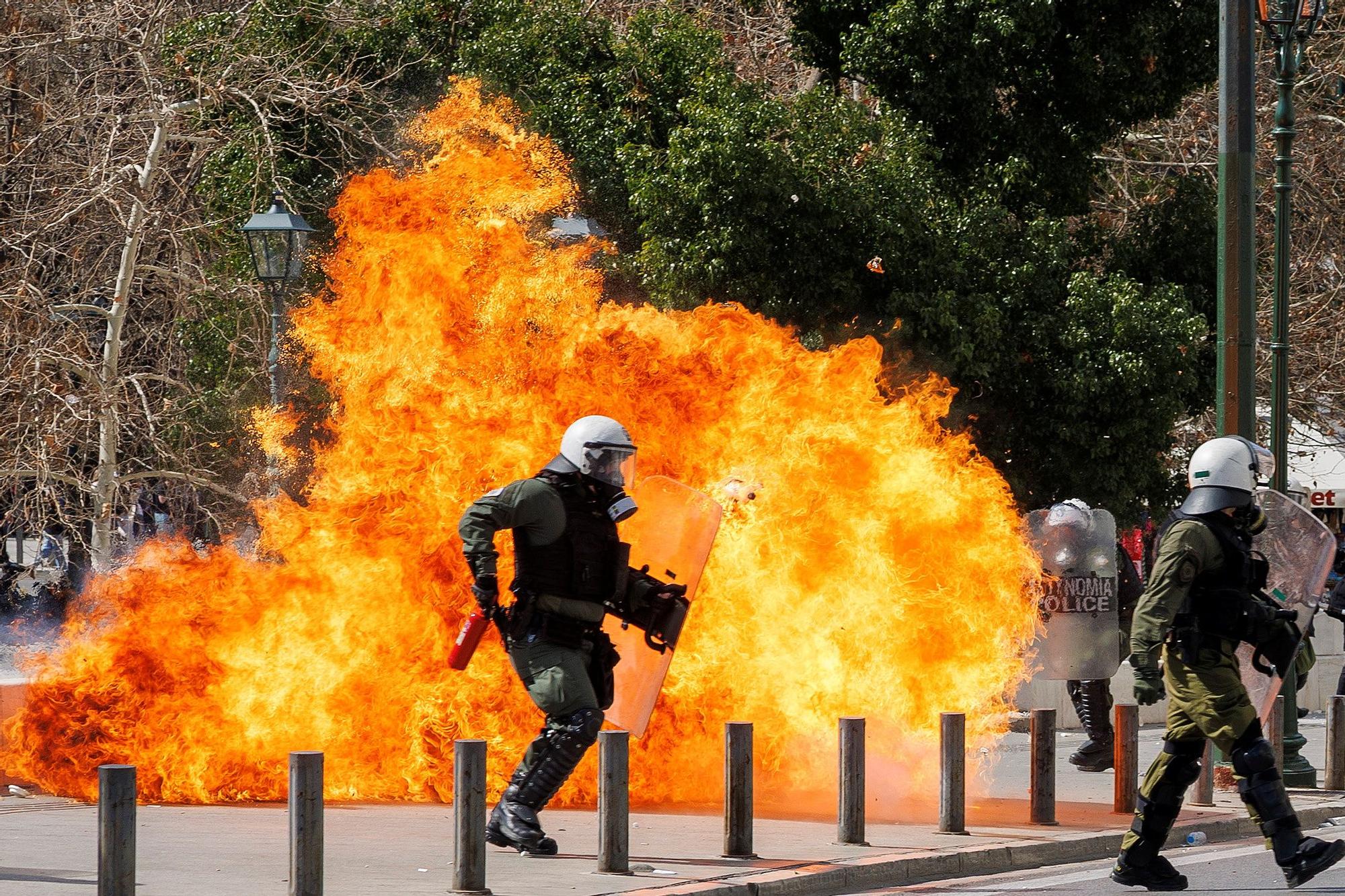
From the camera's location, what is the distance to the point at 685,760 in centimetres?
983

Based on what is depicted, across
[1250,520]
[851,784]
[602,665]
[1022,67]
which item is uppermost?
[1022,67]

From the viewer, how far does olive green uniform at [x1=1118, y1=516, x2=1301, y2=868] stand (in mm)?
6996

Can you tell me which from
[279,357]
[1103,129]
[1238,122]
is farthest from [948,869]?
[1103,129]

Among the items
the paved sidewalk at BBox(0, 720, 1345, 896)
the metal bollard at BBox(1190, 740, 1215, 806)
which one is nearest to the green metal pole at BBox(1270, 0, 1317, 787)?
the metal bollard at BBox(1190, 740, 1215, 806)

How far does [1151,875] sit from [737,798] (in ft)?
5.65

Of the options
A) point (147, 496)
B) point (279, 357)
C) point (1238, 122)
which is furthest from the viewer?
point (147, 496)

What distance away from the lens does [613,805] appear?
7.37 m

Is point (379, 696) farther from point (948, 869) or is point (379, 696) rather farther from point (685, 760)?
point (948, 869)

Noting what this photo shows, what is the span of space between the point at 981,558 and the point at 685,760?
199 centimetres

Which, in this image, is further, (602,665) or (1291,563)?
(1291,563)

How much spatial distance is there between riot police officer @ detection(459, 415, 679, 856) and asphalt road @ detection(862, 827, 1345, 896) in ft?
4.64

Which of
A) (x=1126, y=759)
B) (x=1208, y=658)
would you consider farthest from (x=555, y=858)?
(x=1126, y=759)

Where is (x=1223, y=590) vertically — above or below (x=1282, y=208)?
below

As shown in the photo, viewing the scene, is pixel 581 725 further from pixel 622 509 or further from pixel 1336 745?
pixel 1336 745
